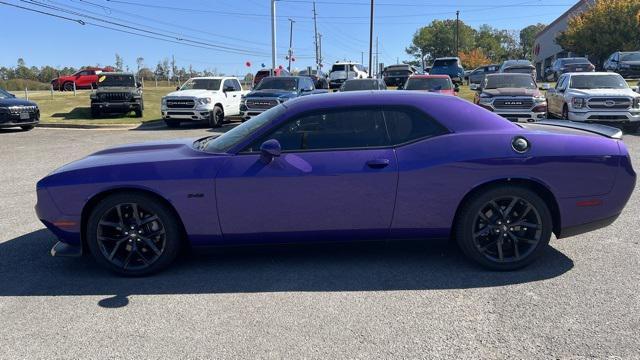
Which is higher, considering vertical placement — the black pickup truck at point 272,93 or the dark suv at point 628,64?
the dark suv at point 628,64

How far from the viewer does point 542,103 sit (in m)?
13.5

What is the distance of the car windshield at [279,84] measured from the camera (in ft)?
56.2

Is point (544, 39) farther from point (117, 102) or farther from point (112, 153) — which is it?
point (112, 153)

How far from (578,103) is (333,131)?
11803mm

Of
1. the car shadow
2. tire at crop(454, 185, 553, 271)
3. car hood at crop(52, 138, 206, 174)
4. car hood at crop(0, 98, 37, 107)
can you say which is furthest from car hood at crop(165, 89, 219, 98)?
tire at crop(454, 185, 553, 271)

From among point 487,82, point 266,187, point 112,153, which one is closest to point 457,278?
point 266,187

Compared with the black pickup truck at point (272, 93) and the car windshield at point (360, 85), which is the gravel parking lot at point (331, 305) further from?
the car windshield at point (360, 85)

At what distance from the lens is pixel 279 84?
17.4 m

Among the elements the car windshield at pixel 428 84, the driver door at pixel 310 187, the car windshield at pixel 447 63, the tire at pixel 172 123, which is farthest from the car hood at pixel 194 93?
the car windshield at pixel 447 63

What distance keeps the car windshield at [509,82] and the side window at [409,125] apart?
1174 cm

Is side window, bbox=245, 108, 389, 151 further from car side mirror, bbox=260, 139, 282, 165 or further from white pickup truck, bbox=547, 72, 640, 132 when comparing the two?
white pickup truck, bbox=547, 72, 640, 132

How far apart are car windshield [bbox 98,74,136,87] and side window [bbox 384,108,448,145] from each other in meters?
17.7

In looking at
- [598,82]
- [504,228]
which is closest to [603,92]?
[598,82]

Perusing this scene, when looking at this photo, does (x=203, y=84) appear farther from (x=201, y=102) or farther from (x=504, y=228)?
(x=504, y=228)
